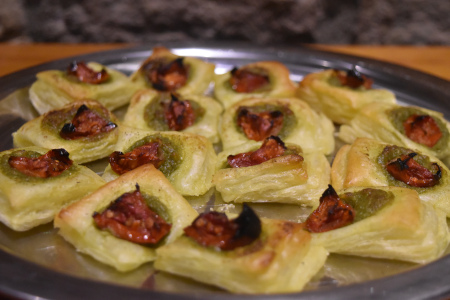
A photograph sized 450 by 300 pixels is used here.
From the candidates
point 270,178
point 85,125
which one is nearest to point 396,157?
point 270,178

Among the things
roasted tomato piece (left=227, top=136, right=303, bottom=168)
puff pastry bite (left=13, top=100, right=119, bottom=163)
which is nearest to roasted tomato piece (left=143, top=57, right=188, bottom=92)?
puff pastry bite (left=13, top=100, right=119, bottom=163)

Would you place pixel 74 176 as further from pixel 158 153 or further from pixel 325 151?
pixel 325 151

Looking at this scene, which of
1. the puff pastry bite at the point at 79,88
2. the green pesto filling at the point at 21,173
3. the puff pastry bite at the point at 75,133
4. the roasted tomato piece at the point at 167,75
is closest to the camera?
the green pesto filling at the point at 21,173

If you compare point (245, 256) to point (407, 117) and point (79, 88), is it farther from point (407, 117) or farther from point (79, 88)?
point (79, 88)

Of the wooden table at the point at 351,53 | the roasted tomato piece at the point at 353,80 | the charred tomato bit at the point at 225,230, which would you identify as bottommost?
the wooden table at the point at 351,53

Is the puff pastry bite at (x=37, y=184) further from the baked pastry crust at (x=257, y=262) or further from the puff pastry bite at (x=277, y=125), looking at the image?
A: the puff pastry bite at (x=277, y=125)

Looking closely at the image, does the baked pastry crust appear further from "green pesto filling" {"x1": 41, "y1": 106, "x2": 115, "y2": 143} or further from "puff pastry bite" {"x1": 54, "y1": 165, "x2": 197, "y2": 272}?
"green pesto filling" {"x1": 41, "y1": 106, "x2": 115, "y2": 143}

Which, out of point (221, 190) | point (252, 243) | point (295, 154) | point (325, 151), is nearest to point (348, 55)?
point (325, 151)

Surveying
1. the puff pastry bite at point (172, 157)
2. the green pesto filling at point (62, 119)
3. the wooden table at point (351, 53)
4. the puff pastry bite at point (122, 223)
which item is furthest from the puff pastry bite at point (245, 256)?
the wooden table at point (351, 53)
